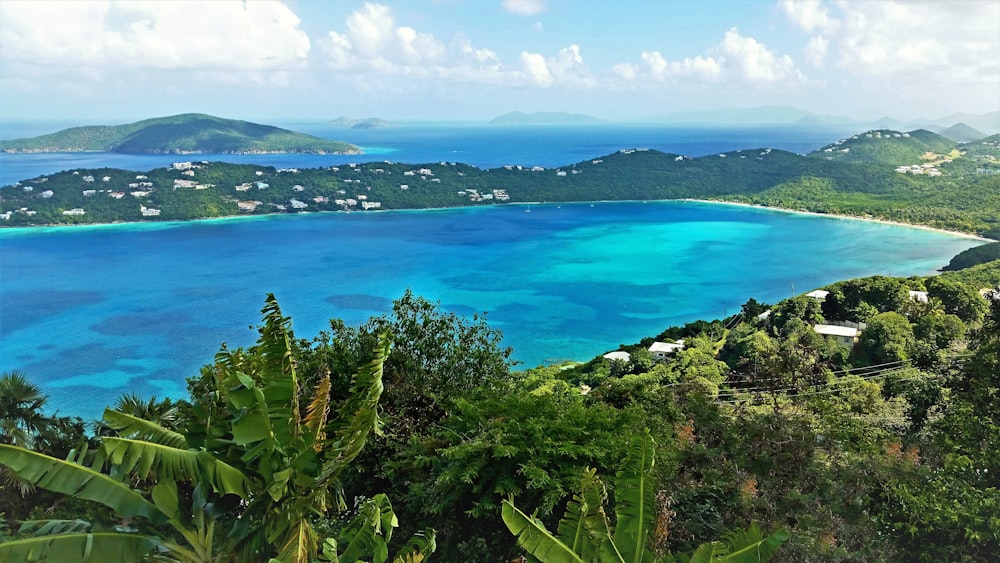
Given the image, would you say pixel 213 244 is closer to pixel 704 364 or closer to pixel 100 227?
pixel 100 227

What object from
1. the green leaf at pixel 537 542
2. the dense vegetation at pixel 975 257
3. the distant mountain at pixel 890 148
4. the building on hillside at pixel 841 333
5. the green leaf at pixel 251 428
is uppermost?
the distant mountain at pixel 890 148

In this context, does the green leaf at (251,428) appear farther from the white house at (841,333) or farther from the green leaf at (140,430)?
the white house at (841,333)

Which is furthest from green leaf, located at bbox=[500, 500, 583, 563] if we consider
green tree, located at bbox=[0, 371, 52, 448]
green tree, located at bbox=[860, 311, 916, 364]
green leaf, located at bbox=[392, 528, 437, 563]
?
green tree, located at bbox=[860, 311, 916, 364]

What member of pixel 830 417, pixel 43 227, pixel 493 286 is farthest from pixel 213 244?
pixel 830 417

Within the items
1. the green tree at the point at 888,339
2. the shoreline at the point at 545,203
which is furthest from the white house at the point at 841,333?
the shoreline at the point at 545,203

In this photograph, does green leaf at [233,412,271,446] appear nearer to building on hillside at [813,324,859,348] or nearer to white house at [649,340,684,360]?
white house at [649,340,684,360]

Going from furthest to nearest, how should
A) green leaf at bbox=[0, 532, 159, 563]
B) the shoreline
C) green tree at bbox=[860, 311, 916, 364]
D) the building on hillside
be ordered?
the shoreline → the building on hillside → green tree at bbox=[860, 311, 916, 364] → green leaf at bbox=[0, 532, 159, 563]
